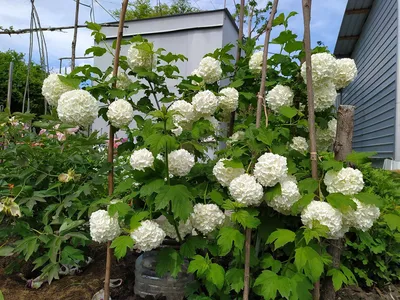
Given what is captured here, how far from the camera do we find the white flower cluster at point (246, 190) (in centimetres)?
132

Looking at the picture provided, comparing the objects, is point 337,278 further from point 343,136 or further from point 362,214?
point 343,136

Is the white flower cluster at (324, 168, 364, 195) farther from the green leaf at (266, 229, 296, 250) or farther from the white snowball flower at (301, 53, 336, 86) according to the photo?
the white snowball flower at (301, 53, 336, 86)

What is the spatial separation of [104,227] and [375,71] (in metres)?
7.82

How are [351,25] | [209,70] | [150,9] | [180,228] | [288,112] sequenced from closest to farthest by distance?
[288,112] < [180,228] < [209,70] < [351,25] < [150,9]

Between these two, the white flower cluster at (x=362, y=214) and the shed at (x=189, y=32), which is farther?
the shed at (x=189, y=32)

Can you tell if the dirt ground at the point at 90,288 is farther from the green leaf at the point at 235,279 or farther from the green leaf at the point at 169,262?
the green leaf at the point at 235,279

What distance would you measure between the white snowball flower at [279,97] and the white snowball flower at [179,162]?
0.47 metres

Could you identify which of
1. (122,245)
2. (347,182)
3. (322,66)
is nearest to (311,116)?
(322,66)

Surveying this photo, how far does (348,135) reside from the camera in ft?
5.33

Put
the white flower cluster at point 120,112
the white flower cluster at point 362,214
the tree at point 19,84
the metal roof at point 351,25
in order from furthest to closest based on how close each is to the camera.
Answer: the tree at point 19,84 → the metal roof at point 351,25 → the white flower cluster at point 120,112 → the white flower cluster at point 362,214

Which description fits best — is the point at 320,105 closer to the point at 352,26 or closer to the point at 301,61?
the point at 301,61

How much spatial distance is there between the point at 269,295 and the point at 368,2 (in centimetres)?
853

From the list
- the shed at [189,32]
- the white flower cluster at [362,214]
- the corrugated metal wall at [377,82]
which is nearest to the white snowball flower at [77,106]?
the white flower cluster at [362,214]

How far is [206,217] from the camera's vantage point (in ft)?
4.82
